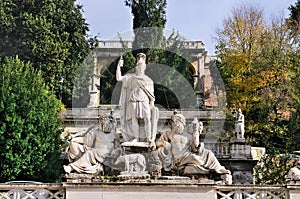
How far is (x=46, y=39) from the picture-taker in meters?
27.2

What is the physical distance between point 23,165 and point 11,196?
6.95m

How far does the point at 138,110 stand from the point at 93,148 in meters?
1.62

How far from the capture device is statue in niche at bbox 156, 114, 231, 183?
12.2m

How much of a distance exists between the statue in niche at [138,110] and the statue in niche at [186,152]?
48 cm

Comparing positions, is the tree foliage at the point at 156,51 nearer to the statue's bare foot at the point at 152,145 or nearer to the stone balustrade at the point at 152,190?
the statue's bare foot at the point at 152,145

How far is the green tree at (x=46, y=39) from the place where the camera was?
88.9 ft

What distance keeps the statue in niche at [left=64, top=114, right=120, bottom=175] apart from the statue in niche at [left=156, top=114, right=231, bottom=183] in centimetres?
129

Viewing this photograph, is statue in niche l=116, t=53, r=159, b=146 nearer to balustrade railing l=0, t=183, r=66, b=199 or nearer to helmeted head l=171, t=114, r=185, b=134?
helmeted head l=171, t=114, r=185, b=134

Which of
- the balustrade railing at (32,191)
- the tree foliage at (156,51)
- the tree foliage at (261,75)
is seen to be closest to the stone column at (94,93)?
the tree foliage at (156,51)

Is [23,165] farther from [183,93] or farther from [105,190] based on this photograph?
[183,93]

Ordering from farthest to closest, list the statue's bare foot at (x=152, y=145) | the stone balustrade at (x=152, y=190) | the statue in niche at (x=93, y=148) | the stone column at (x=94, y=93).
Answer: the stone column at (x=94, y=93) < the statue's bare foot at (x=152, y=145) < the statue in niche at (x=93, y=148) < the stone balustrade at (x=152, y=190)

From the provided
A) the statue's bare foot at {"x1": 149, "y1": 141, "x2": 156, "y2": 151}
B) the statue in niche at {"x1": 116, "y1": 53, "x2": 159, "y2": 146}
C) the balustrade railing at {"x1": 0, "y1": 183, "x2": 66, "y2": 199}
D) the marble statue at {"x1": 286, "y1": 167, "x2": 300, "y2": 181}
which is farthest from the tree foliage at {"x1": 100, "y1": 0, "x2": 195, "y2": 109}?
the balustrade railing at {"x1": 0, "y1": 183, "x2": 66, "y2": 199}

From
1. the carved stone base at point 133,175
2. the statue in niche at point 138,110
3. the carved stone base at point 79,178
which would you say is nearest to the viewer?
the carved stone base at point 79,178

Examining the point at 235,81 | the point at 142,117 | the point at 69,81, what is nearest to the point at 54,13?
the point at 69,81
